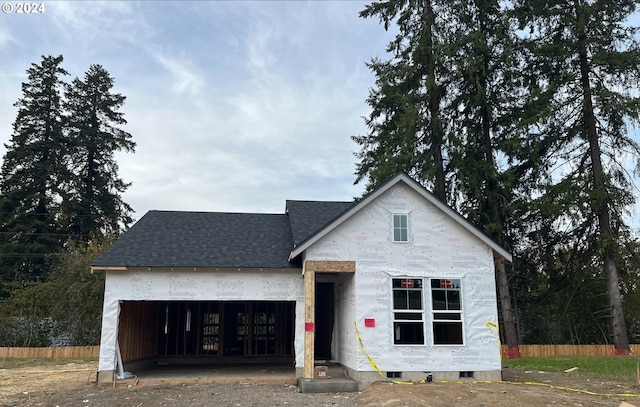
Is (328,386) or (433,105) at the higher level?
(433,105)

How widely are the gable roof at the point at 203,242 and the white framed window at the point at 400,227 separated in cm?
297

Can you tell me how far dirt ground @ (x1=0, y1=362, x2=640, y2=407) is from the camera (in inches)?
380

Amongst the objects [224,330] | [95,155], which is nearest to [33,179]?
[95,155]

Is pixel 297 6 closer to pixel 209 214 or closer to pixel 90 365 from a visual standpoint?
pixel 209 214

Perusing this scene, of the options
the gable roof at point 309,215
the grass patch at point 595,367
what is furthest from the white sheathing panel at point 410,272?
the grass patch at point 595,367

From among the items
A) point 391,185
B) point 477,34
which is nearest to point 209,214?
point 391,185

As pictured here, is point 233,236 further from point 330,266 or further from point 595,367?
point 595,367

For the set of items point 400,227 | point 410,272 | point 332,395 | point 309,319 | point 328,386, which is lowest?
point 332,395

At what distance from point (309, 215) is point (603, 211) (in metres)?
13.5

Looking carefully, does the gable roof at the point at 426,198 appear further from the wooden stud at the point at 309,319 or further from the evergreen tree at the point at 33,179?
the evergreen tree at the point at 33,179

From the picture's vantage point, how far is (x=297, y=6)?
15.6m

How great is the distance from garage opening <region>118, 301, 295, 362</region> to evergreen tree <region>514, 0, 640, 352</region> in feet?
40.1

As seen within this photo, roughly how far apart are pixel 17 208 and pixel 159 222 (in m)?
24.5

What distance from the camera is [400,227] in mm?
13133
